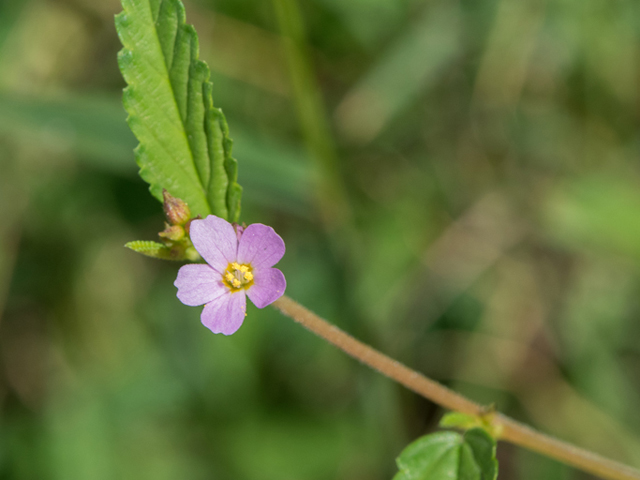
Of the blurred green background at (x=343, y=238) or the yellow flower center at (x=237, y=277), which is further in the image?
the blurred green background at (x=343, y=238)

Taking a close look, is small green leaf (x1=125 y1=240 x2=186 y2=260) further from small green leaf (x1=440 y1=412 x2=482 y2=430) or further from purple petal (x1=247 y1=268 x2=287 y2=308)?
small green leaf (x1=440 y1=412 x2=482 y2=430)

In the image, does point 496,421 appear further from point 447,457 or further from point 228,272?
point 228,272

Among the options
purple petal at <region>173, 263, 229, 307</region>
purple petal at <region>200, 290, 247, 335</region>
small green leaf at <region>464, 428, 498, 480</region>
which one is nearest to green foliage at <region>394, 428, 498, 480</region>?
small green leaf at <region>464, 428, 498, 480</region>

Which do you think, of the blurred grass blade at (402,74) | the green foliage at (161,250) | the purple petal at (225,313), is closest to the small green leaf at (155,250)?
the green foliage at (161,250)

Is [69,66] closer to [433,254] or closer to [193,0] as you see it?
[193,0]

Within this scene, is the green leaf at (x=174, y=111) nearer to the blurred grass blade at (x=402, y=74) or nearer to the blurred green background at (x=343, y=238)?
the blurred green background at (x=343, y=238)

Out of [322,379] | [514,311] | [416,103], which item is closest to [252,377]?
[322,379]

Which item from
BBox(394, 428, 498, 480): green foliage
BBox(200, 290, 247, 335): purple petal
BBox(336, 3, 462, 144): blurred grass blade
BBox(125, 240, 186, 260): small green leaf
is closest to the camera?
BBox(125, 240, 186, 260): small green leaf

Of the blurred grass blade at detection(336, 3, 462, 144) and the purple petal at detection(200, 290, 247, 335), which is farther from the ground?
the blurred grass blade at detection(336, 3, 462, 144)
